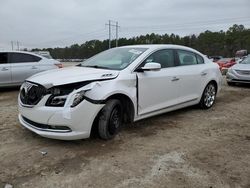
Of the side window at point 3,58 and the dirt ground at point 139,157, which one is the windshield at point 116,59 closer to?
the dirt ground at point 139,157

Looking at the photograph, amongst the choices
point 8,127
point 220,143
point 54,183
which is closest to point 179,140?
point 220,143

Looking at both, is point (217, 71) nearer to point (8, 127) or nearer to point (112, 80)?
point (112, 80)

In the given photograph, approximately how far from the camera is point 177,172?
347cm

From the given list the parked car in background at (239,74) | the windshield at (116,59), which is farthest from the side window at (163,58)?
the parked car in background at (239,74)

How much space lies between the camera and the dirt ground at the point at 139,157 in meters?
3.26

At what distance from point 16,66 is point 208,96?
19.3ft

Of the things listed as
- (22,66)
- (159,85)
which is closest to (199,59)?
(159,85)

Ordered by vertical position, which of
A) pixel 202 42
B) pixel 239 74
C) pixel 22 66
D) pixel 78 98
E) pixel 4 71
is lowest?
pixel 239 74

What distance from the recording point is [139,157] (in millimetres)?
3859

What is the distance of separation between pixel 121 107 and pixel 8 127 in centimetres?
204

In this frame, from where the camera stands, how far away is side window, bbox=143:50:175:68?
528cm

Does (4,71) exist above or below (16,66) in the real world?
below

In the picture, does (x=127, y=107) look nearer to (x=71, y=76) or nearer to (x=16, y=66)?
(x=71, y=76)

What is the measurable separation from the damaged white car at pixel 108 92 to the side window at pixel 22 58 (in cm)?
457
